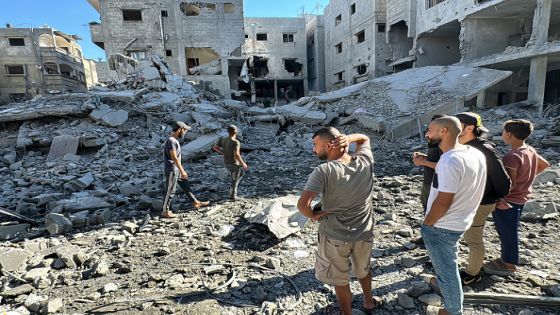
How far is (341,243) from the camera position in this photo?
2.09 m

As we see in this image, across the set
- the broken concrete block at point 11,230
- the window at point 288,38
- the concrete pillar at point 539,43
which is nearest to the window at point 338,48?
the window at point 288,38

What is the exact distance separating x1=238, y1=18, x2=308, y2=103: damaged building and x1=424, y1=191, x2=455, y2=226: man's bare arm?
78.6 ft

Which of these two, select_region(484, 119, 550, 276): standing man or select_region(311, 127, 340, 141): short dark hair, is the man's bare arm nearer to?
select_region(311, 127, 340, 141): short dark hair

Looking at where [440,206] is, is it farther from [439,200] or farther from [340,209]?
[340,209]

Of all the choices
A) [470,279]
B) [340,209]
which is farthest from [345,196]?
[470,279]

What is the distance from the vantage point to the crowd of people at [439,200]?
1880mm

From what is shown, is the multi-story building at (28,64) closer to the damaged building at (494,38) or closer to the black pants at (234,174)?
the black pants at (234,174)

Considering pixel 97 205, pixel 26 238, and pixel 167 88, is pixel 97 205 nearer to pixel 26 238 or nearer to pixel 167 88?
pixel 26 238

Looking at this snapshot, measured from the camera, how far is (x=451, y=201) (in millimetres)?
1822

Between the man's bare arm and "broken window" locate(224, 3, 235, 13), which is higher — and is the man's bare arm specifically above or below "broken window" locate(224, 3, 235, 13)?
below

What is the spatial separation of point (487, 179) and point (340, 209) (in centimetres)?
122

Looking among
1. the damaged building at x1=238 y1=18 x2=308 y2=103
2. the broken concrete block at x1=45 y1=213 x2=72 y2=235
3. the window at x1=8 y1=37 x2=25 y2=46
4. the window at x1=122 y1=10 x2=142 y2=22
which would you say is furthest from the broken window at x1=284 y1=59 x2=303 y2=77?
the broken concrete block at x1=45 y1=213 x2=72 y2=235

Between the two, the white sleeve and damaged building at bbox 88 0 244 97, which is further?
damaged building at bbox 88 0 244 97

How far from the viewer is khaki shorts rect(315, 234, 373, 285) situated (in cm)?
210
